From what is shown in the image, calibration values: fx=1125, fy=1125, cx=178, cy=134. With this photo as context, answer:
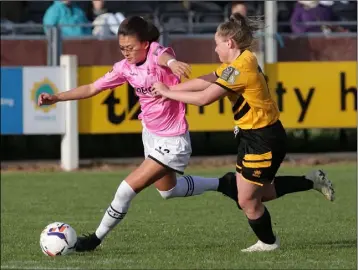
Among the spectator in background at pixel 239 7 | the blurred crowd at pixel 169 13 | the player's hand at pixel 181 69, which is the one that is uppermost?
the player's hand at pixel 181 69

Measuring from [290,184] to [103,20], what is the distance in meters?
9.43

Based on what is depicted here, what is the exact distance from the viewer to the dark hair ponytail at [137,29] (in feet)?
28.7

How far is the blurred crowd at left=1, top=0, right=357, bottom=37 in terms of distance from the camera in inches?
720

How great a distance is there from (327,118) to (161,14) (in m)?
3.50

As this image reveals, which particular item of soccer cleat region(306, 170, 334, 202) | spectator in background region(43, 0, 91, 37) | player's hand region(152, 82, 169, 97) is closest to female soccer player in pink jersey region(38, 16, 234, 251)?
player's hand region(152, 82, 169, 97)

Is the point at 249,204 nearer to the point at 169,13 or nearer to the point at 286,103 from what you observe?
the point at 286,103

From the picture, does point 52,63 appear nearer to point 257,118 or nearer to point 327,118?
point 327,118

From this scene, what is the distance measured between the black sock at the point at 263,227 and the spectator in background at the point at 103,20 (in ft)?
31.5

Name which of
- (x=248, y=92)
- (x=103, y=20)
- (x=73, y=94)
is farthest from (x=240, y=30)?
(x=103, y=20)

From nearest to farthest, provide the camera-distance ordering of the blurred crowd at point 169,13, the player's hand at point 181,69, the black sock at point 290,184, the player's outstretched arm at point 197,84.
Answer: the player's hand at point 181,69 < the player's outstretched arm at point 197,84 < the black sock at point 290,184 < the blurred crowd at point 169,13

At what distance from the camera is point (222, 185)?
982 cm

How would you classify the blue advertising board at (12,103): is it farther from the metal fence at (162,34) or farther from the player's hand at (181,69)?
the player's hand at (181,69)

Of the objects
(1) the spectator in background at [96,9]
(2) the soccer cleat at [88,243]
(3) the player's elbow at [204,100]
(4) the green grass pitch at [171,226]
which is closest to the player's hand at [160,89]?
(3) the player's elbow at [204,100]

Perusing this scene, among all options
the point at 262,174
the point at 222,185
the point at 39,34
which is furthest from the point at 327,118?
the point at 262,174
